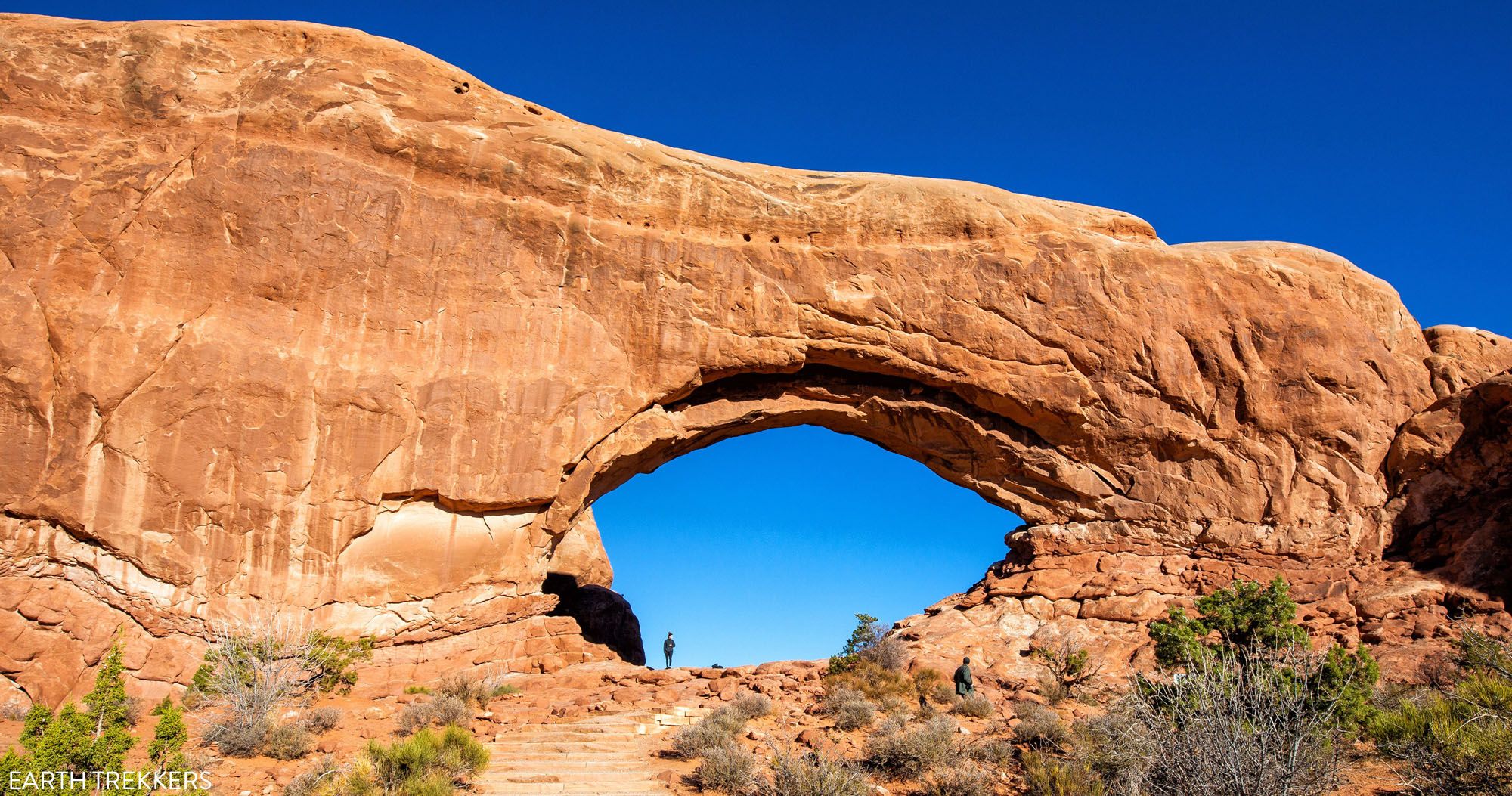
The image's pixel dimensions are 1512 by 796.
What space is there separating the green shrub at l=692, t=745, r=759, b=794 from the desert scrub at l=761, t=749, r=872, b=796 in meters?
0.27

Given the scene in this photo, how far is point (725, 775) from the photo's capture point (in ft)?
39.6

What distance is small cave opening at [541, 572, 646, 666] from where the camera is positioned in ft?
86.4

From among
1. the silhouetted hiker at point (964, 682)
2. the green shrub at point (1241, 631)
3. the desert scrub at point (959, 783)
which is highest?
the green shrub at point (1241, 631)

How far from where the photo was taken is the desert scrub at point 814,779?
36.4ft

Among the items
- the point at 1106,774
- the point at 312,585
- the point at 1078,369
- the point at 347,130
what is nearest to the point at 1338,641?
the point at 1078,369

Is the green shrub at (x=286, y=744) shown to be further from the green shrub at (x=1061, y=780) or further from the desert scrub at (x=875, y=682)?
the green shrub at (x=1061, y=780)

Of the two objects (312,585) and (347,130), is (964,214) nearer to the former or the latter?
(347,130)

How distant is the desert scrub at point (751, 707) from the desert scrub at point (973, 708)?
2.70 metres

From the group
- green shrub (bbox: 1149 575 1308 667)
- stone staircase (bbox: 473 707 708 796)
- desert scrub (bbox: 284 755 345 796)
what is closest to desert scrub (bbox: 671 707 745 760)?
stone staircase (bbox: 473 707 708 796)

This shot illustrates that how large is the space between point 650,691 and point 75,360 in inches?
387

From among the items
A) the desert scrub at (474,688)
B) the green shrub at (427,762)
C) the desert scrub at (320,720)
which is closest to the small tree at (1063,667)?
the desert scrub at (474,688)

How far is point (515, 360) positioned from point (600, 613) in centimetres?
1069

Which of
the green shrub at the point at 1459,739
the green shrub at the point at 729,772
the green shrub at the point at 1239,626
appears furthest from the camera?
the green shrub at the point at 1239,626

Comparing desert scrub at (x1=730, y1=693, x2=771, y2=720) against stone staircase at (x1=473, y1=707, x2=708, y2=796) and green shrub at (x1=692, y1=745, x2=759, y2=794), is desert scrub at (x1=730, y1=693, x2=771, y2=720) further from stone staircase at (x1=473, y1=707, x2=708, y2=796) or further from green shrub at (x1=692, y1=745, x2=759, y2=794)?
green shrub at (x1=692, y1=745, x2=759, y2=794)
